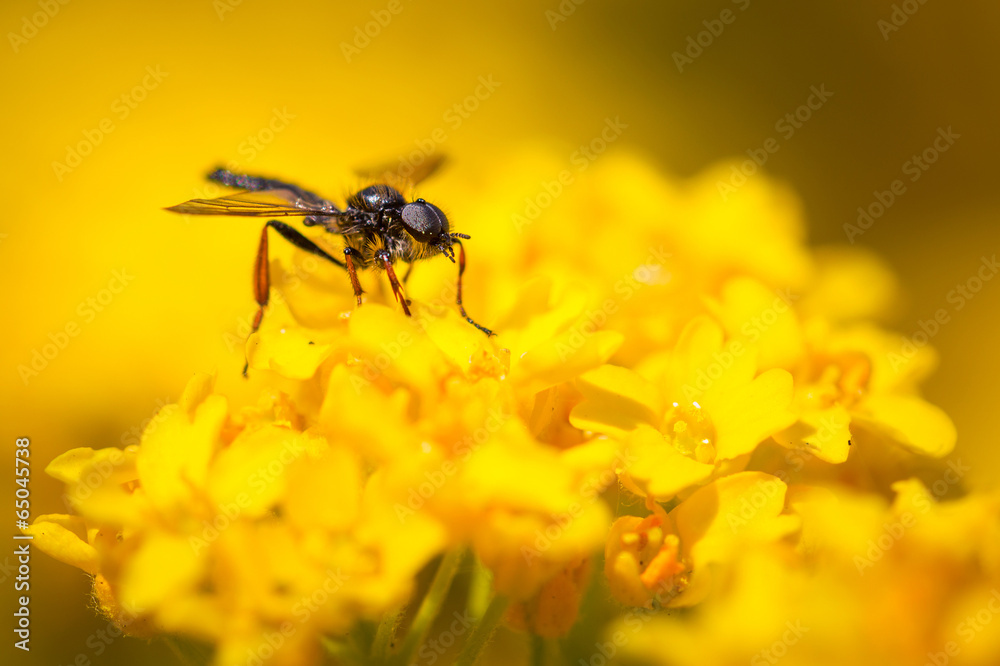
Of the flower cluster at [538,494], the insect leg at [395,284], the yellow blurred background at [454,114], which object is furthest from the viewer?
the yellow blurred background at [454,114]

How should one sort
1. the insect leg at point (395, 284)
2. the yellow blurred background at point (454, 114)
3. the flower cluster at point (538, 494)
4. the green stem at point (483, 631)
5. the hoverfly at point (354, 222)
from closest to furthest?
the flower cluster at point (538, 494) < the green stem at point (483, 631) < the insect leg at point (395, 284) < the hoverfly at point (354, 222) < the yellow blurred background at point (454, 114)

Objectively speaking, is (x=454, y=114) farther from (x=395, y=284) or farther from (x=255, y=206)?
(x=395, y=284)

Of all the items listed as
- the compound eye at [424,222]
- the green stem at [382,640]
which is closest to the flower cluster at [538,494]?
the green stem at [382,640]

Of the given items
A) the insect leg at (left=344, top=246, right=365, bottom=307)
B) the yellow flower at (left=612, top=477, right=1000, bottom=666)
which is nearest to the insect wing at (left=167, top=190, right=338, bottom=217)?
the insect leg at (left=344, top=246, right=365, bottom=307)

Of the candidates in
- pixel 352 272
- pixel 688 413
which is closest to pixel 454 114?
pixel 352 272

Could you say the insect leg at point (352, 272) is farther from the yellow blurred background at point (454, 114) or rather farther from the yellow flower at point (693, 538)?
the yellow blurred background at point (454, 114)

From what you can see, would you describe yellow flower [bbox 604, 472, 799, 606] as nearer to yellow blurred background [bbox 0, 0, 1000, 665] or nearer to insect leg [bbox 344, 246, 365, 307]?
insect leg [bbox 344, 246, 365, 307]
